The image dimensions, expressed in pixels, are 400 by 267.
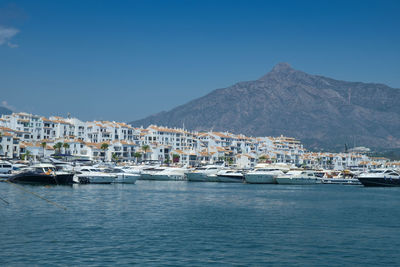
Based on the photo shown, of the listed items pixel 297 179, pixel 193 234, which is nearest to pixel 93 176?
pixel 297 179

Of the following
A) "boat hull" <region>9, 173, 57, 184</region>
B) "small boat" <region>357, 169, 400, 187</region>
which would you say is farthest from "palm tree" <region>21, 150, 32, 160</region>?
"small boat" <region>357, 169, 400, 187</region>

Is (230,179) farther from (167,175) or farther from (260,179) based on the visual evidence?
(167,175)

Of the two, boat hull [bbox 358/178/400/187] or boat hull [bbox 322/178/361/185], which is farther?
boat hull [bbox 322/178/361/185]

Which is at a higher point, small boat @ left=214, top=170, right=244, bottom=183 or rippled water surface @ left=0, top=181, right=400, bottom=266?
small boat @ left=214, top=170, right=244, bottom=183

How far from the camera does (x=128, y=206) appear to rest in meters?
41.9

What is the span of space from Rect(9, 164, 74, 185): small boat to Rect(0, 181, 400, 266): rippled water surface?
18.8 metres

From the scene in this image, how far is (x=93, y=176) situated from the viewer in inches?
2827

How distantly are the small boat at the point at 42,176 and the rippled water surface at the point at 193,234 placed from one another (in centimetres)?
1876

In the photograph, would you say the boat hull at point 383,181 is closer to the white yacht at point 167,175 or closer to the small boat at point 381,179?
the small boat at point 381,179

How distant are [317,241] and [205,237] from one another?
6279mm

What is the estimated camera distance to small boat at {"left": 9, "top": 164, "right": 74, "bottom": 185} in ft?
207

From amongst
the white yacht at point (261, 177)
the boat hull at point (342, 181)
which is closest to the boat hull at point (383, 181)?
the boat hull at point (342, 181)

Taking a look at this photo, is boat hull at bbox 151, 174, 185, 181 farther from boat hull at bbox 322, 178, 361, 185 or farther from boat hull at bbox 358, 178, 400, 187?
boat hull at bbox 358, 178, 400, 187

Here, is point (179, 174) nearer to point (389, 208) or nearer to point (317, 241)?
point (389, 208)
